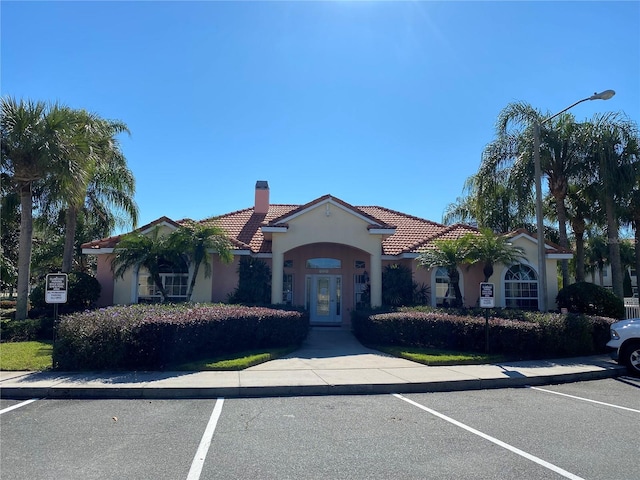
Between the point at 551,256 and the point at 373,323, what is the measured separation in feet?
30.1

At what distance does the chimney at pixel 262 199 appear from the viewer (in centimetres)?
2367

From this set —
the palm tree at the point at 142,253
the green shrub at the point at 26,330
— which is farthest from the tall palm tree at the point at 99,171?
the green shrub at the point at 26,330

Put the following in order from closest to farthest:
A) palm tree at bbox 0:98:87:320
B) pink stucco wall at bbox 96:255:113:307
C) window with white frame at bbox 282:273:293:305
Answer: palm tree at bbox 0:98:87:320, pink stucco wall at bbox 96:255:113:307, window with white frame at bbox 282:273:293:305

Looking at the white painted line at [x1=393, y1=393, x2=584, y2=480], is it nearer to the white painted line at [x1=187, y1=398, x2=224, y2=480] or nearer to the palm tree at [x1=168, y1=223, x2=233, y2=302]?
the white painted line at [x1=187, y1=398, x2=224, y2=480]

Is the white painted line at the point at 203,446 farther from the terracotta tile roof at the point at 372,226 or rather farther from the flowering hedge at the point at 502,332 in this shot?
the terracotta tile roof at the point at 372,226

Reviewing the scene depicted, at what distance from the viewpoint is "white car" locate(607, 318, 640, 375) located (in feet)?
35.7

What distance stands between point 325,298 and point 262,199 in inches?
251

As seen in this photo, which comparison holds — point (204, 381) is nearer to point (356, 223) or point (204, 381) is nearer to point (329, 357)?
point (329, 357)

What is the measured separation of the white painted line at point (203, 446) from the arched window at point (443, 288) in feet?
44.3

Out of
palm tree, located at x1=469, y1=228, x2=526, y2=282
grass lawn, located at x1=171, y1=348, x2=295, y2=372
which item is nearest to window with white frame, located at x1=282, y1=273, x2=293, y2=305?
palm tree, located at x1=469, y1=228, x2=526, y2=282

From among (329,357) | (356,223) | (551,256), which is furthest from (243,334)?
(551,256)

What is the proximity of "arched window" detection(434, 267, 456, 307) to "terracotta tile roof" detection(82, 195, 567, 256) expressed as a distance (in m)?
1.31

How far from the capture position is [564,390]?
30.6 feet

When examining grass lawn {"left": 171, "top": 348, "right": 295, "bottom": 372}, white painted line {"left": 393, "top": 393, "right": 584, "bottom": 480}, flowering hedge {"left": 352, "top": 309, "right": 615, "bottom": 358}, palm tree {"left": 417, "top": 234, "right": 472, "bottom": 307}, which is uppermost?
palm tree {"left": 417, "top": 234, "right": 472, "bottom": 307}
